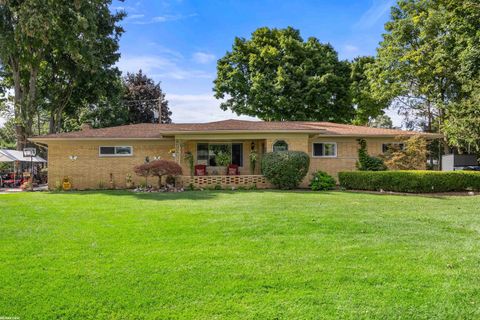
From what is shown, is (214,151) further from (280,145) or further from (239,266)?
(239,266)

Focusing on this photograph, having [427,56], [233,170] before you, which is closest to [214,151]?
[233,170]

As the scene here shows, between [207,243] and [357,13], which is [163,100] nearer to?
[357,13]

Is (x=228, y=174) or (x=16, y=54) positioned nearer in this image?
(x=228, y=174)

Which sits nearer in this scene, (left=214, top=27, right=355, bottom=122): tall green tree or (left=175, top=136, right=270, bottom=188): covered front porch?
(left=175, top=136, right=270, bottom=188): covered front porch

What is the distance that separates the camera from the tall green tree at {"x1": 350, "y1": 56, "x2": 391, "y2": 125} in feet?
96.9

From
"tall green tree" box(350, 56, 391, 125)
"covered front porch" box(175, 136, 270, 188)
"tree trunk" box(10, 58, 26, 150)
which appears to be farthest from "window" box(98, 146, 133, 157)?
"tall green tree" box(350, 56, 391, 125)

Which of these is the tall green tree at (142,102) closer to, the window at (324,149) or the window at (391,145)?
the window at (324,149)

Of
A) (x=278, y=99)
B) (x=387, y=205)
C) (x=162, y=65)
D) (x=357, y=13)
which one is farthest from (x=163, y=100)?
(x=387, y=205)

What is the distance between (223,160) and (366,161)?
24.9 feet

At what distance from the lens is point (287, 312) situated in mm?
3678

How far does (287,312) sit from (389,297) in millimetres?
1233

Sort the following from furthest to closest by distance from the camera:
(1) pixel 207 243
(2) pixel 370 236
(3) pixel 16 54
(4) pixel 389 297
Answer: (3) pixel 16 54 → (2) pixel 370 236 → (1) pixel 207 243 → (4) pixel 389 297

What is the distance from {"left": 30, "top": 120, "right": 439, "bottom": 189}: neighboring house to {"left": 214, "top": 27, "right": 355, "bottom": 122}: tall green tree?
10363mm

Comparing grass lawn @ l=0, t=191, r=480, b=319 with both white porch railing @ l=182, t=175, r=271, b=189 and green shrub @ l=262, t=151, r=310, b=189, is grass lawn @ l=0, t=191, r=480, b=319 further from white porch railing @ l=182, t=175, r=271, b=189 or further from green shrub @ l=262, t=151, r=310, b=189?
white porch railing @ l=182, t=175, r=271, b=189
